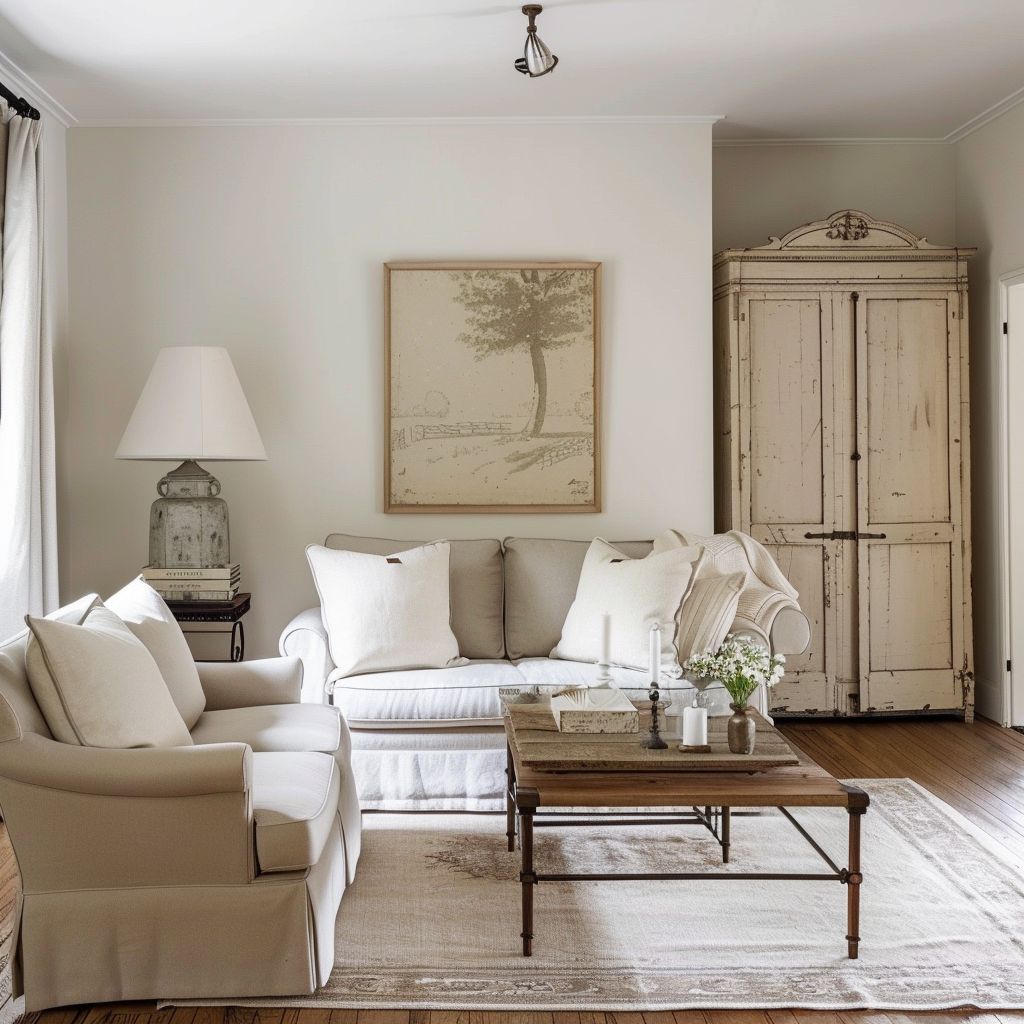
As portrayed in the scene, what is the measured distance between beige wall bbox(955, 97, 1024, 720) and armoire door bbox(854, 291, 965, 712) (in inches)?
7.1

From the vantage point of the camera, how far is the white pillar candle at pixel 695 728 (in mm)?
2633

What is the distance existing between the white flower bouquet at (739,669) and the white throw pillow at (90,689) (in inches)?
55.1

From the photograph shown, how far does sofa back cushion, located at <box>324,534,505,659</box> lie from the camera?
4078mm

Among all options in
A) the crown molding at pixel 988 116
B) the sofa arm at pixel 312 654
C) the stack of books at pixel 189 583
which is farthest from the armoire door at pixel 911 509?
the stack of books at pixel 189 583

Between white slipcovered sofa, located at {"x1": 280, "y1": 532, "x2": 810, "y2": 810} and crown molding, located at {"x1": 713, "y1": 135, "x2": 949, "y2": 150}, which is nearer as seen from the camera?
white slipcovered sofa, located at {"x1": 280, "y1": 532, "x2": 810, "y2": 810}

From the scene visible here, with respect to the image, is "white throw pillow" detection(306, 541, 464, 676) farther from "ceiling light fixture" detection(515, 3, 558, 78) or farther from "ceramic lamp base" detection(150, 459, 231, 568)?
"ceiling light fixture" detection(515, 3, 558, 78)

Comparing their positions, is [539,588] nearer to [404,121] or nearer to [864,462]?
[864,462]

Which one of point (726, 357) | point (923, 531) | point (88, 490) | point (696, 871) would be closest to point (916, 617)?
point (923, 531)

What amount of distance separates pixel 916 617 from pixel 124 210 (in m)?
4.06

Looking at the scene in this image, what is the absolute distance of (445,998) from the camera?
231 centimetres

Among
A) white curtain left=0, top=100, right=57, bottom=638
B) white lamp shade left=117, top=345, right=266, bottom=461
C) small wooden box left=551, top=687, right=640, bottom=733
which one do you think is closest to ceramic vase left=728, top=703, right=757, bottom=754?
small wooden box left=551, top=687, right=640, bottom=733

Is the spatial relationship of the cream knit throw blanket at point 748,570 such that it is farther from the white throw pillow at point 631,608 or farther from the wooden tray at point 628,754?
the wooden tray at point 628,754

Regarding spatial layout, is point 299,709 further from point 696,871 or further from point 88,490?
point 88,490

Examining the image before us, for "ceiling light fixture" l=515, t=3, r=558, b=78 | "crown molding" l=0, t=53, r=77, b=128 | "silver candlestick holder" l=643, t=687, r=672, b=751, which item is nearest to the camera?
"silver candlestick holder" l=643, t=687, r=672, b=751
